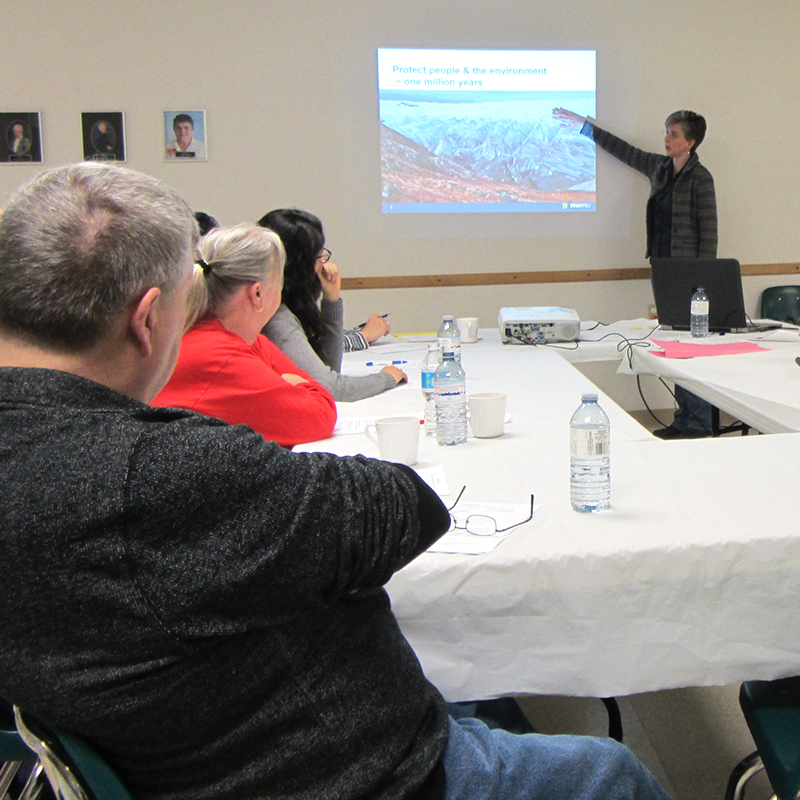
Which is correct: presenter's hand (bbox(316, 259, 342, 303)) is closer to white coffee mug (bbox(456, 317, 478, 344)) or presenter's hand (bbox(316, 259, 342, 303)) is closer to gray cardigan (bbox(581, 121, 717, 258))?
white coffee mug (bbox(456, 317, 478, 344))

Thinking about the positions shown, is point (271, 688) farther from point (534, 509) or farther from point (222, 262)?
point (222, 262)

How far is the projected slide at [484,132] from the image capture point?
4594mm

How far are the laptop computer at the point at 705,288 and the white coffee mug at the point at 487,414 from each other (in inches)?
74.1

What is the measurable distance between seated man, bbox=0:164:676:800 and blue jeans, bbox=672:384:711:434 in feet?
11.9

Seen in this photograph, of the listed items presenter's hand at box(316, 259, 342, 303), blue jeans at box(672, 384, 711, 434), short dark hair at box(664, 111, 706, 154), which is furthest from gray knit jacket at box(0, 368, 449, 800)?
short dark hair at box(664, 111, 706, 154)

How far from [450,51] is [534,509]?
4.02 m

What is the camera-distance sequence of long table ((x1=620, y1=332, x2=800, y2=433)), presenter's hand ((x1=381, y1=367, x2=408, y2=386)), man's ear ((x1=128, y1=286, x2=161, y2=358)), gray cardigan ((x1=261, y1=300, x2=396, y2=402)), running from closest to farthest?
1. man's ear ((x1=128, y1=286, x2=161, y2=358))
2. long table ((x1=620, y1=332, x2=800, y2=433))
3. gray cardigan ((x1=261, y1=300, x2=396, y2=402))
4. presenter's hand ((x1=381, y1=367, x2=408, y2=386))

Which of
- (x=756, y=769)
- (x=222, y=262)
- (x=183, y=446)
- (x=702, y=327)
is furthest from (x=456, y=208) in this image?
(x=183, y=446)

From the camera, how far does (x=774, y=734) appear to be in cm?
105

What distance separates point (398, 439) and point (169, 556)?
34.9 inches

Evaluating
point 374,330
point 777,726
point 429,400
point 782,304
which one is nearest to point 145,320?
point 777,726

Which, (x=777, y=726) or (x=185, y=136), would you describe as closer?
(x=777, y=726)

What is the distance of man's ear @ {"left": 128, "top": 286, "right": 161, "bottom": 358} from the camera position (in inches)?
28.2

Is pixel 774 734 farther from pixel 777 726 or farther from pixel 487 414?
pixel 487 414
